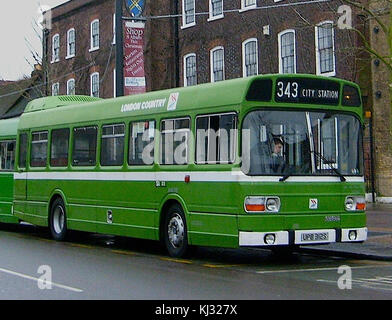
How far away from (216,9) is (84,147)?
19.0 metres

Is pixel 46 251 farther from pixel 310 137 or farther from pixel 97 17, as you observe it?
pixel 97 17

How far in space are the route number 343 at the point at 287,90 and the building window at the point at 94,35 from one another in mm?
30678

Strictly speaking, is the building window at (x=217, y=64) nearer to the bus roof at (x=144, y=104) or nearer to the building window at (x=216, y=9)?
the building window at (x=216, y=9)

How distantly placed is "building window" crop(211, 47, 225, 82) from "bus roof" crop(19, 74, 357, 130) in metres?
14.6

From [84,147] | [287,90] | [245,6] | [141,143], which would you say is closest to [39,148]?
[84,147]

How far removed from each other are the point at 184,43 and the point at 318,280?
27.0m

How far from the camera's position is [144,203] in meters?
15.7

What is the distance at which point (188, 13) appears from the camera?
3741cm

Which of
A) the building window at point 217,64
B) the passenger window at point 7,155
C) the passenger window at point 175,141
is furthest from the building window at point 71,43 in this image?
the passenger window at point 175,141

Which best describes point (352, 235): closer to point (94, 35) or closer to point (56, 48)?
point (94, 35)

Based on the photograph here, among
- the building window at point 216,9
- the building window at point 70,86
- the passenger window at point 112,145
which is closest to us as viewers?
the passenger window at point 112,145

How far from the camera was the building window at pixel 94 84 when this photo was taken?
1709 inches

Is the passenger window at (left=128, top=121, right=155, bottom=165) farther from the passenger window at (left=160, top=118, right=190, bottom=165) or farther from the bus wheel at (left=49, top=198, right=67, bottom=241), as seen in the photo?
the bus wheel at (left=49, top=198, right=67, bottom=241)
